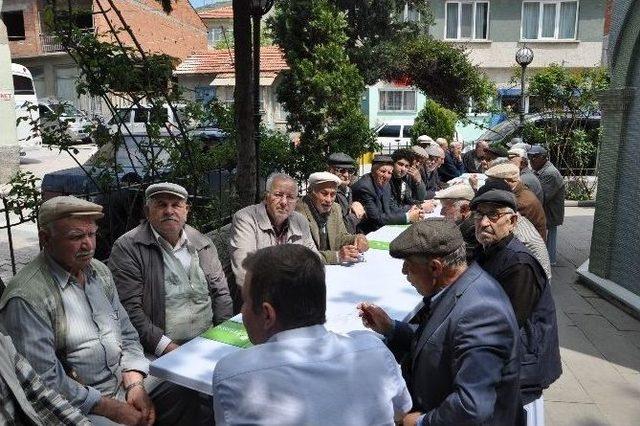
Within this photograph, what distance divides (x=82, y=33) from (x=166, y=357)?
3.01 metres

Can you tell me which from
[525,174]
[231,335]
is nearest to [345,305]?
[231,335]

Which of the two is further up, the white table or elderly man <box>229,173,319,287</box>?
elderly man <box>229,173,319,287</box>

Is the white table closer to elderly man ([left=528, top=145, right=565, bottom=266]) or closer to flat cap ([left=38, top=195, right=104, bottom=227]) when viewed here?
flat cap ([left=38, top=195, right=104, bottom=227])

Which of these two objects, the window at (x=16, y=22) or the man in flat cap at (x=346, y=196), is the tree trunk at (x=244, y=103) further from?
the window at (x=16, y=22)

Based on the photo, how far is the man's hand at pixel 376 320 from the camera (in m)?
→ 2.65

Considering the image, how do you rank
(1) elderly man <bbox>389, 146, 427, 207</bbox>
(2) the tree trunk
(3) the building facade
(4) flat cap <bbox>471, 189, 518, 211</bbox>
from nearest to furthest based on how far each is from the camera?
(4) flat cap <bbox>471, 189, 518, 211</bbox>
(2) the tree trunk
(1) elderly man <bbox>389, 146, 427, 207</bbox>
(3) the building facade

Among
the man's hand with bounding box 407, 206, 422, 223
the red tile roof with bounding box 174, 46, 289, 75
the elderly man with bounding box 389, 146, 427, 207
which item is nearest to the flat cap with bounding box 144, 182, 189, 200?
the man's hand with bounding box 407, 206, 422, 223

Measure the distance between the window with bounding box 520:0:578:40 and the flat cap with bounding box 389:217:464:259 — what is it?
26.1 m

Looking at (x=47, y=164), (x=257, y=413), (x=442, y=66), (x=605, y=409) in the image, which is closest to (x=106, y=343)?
(x=257, y=413)

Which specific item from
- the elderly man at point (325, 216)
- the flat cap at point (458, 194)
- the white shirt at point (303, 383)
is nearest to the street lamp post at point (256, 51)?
the elderly man at point (325, 216)

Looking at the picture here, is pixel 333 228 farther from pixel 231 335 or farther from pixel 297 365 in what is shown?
pixel 297 365

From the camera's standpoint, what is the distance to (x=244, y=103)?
536cm

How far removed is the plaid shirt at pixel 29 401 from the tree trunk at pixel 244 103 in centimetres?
347

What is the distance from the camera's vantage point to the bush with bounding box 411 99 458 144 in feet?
A: 52.5
